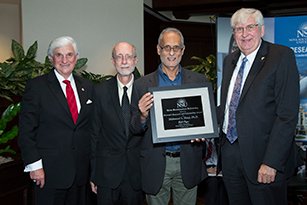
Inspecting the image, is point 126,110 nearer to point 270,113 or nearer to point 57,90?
point 57,90

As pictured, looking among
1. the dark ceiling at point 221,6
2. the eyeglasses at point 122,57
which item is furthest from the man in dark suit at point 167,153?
the dark ceiling at point 221,6

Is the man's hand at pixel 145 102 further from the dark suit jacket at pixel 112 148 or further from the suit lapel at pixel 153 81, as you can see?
the dark suit jacket at pixel 112 148

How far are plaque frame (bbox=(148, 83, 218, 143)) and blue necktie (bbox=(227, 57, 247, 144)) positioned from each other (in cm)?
12

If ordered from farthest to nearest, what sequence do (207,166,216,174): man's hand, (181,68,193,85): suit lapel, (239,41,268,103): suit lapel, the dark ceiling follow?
1. the dark ceiling
2. (207,166,216,174): man's hand
3. (181,68,193,85): suit lapel
4. (239,41,268,103): suit lapel

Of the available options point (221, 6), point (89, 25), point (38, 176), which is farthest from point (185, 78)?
point (221, 6)

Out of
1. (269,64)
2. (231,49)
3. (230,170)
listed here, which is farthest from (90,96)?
(231,49)

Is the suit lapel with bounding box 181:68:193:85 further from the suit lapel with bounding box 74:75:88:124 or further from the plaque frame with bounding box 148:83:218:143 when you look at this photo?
the suit lapel with bounding box 74:75:88:124

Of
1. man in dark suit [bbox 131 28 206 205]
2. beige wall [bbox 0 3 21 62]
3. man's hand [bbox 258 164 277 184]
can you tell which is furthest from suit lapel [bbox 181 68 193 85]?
beige wall [bbox 0 3 21 62]

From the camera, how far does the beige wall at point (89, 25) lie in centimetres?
531

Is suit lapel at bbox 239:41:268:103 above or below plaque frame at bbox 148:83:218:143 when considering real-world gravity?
above

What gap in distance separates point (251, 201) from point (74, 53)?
1781mm

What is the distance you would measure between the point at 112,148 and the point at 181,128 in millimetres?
623

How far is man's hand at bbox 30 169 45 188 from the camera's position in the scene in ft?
6.83

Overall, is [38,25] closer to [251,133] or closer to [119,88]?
[119,88]
